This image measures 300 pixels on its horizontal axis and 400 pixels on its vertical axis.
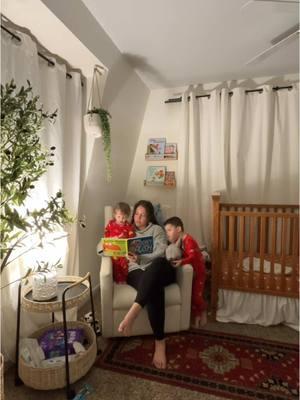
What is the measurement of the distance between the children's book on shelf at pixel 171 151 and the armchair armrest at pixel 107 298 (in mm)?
1613

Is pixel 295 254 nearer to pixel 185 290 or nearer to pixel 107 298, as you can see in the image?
pixel 185 290

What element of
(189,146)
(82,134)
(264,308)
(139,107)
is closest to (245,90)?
(189,146)

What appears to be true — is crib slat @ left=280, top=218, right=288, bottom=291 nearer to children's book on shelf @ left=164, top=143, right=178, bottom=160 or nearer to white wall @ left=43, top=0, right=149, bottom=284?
children's book on shelf @ left=164, top=143, right=178, bottom=160

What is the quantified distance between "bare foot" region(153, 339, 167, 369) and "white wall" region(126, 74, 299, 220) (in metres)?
1.59

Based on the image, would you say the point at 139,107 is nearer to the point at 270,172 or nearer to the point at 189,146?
the point at 189,146

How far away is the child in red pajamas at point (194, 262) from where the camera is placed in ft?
6.92

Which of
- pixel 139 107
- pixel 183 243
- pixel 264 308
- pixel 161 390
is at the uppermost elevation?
pixel 139 107

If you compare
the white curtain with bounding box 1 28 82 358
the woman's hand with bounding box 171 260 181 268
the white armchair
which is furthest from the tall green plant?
the woman's hand with bounding box 171 260 181 268

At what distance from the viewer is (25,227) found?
1.04m

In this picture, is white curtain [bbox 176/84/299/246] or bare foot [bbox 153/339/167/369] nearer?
bare foot [bbox 153/339/167/369]

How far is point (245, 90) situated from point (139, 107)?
3.81ft

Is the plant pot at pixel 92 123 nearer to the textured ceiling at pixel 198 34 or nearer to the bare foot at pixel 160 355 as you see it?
the textured ceiling at pixel 198 34

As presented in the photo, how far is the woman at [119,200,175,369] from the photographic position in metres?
1.79

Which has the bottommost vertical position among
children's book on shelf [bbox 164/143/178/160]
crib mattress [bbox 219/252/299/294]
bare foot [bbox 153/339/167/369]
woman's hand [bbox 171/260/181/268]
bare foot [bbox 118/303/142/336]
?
bare foot [bbox 153/339/167/369]
